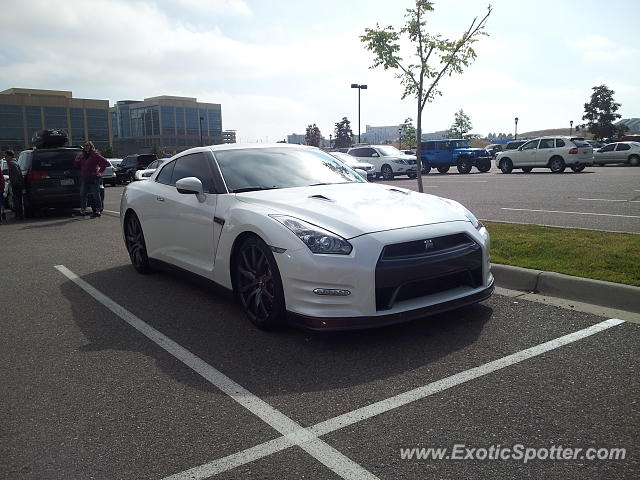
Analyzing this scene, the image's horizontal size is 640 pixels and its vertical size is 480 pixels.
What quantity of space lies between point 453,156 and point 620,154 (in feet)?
33.1

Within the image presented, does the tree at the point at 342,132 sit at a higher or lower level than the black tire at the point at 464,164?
higher

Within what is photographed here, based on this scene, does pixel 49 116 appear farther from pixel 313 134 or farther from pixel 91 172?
pixel 91 172

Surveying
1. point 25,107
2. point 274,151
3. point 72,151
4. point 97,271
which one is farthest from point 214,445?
point 25,107

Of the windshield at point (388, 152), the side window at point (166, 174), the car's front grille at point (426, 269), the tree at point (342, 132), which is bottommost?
the car's front grille at point (426, 269)

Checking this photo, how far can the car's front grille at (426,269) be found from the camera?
3.96 m

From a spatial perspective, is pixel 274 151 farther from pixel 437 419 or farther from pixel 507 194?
A: pixel 507 194

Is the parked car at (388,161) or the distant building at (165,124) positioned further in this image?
the distant building at (165,124)

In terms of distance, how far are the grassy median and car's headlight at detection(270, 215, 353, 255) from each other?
101 inches

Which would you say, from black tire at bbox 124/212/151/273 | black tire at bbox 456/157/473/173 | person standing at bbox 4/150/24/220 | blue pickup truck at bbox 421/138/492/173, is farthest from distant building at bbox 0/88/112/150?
black tire at bbox 124/212/151/273

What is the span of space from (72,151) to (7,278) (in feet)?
28.2

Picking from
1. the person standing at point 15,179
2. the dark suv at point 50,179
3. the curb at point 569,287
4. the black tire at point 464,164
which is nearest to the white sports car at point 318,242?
the curb at point 569,287

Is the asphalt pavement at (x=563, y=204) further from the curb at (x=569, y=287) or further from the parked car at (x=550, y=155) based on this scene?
the parked car at (x=550, y=155)

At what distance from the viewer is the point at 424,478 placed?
2479 mm

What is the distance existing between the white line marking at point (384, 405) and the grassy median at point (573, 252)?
1.04m
